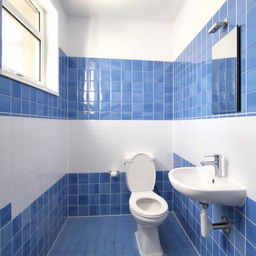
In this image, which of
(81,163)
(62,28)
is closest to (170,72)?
(62,28)

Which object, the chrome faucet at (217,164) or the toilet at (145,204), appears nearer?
the chrome faucet at (217,164)

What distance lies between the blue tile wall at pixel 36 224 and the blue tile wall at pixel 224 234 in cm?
141

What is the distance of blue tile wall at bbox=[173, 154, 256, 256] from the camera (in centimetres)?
105

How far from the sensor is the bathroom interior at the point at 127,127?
45.2 inches

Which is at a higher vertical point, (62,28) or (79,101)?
(62,28)

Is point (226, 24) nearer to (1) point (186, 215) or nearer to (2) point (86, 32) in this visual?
(2) point (86, 32)

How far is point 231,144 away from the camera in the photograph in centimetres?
123

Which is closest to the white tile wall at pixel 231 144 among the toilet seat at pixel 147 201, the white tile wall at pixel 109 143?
the toilet seat at pixel 147 201

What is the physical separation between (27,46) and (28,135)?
2.87ft

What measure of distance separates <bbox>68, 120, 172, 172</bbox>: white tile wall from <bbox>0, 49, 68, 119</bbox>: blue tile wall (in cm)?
34

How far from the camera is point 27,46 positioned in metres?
1.69

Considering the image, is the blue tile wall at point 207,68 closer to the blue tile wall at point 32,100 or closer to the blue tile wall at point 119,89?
the blue tile wall at point 119,89

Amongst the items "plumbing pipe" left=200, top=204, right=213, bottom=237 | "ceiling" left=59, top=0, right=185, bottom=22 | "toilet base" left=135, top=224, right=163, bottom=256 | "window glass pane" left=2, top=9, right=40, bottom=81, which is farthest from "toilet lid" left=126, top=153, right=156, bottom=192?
"ceiling" left=59, top=0, right=185, bottom=22

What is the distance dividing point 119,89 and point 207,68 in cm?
115
